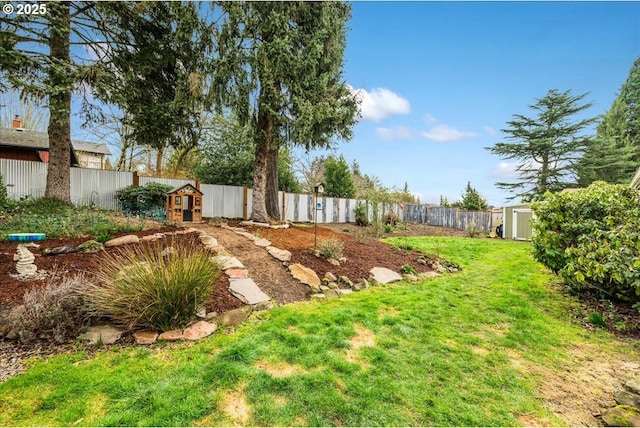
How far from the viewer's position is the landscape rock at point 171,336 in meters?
2.74

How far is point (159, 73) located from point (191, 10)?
2.12m

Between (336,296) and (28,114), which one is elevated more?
(28,114)

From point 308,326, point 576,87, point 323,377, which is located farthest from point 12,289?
point 576,87

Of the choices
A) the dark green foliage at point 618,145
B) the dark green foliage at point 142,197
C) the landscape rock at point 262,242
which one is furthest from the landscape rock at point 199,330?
the dark green foliage at point 618,145

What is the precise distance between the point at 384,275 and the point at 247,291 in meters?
2.67

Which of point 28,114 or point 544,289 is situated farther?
point 28,114

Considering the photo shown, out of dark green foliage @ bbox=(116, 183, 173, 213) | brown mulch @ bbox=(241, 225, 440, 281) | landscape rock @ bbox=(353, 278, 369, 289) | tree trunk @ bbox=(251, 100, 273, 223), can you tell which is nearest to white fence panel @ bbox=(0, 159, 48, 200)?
dark green foliage @ bbox=(116, 183, 173, 213)

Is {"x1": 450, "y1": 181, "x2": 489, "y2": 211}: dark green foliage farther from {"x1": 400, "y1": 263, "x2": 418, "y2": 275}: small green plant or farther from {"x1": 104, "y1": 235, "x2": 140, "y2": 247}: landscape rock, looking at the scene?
{"x1": 104, "y1": 235, "x2": 140, "y2": 247}: landscape rock

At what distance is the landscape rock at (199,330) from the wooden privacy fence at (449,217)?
592 inches

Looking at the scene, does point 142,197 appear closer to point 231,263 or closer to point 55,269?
point 55,269

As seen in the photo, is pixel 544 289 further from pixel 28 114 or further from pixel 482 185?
pixel 28 114

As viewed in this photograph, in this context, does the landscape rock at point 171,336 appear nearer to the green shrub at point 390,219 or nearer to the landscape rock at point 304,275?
the landscape rock at point 304,275

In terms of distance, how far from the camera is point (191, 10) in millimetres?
7375

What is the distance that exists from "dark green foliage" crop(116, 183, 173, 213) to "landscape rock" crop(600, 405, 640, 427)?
959 cm
